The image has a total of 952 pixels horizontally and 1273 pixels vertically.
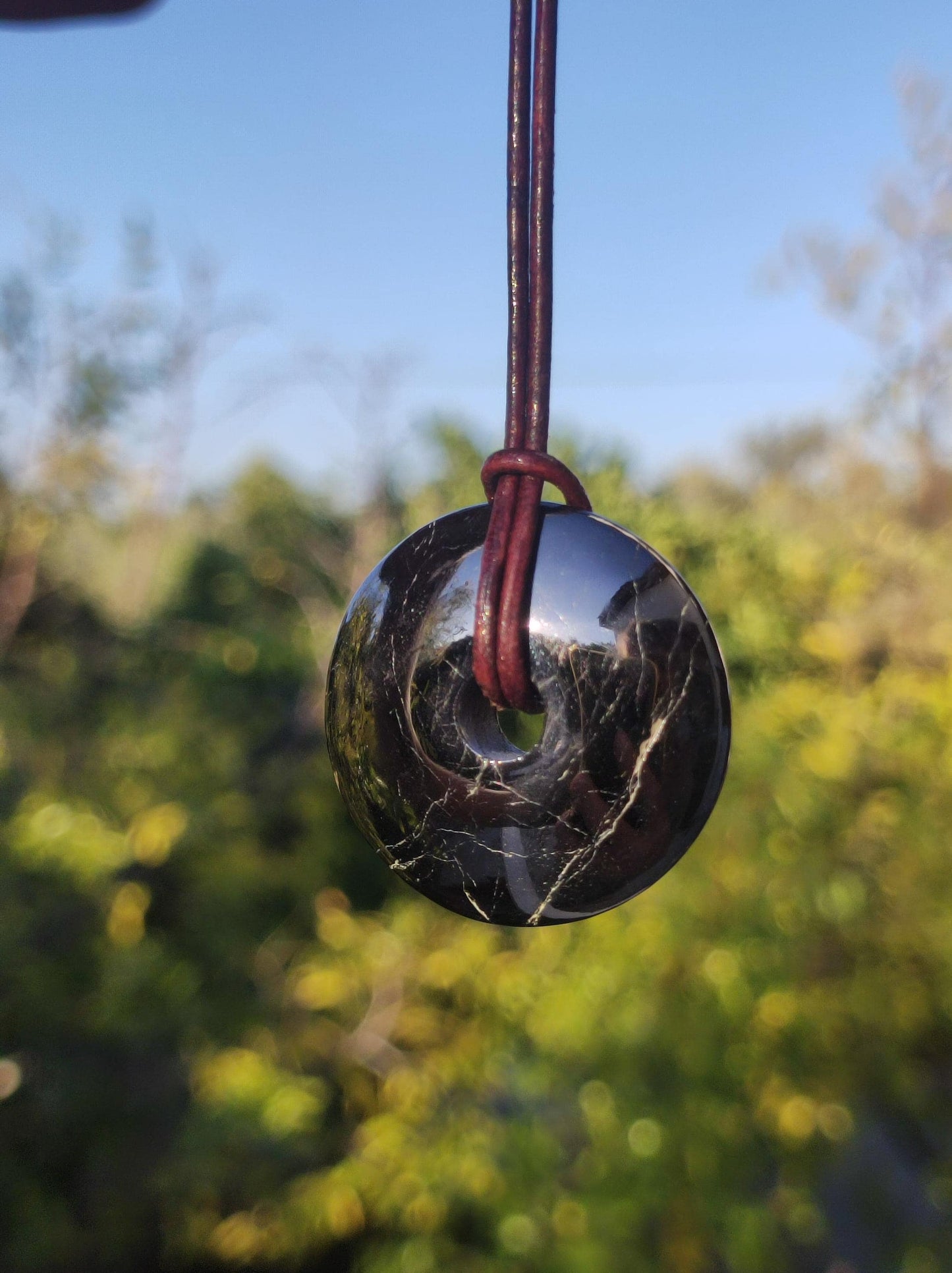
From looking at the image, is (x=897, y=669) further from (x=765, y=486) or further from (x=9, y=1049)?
(x=9, y=1049)

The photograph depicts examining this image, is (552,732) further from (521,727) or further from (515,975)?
(515,975)

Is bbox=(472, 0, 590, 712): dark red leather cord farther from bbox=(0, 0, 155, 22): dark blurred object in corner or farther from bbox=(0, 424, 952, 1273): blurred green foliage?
bbox=(0, 424, 952, 1273): blurred green foliage

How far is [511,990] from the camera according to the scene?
303cm

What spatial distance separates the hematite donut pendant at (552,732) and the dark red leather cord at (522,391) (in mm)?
14

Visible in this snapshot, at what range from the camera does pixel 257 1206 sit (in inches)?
125

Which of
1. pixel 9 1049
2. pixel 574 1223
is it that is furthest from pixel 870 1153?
pixel 9 1049

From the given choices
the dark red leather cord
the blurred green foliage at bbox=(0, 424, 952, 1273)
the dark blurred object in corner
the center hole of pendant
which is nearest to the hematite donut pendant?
the dark red leather cord

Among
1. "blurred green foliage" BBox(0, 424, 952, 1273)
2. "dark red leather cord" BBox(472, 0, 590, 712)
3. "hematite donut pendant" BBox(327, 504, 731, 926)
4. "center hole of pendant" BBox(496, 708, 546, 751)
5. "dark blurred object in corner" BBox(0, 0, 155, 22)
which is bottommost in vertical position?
"blurred green foliage" BBox(0, 424, 952, 1273)

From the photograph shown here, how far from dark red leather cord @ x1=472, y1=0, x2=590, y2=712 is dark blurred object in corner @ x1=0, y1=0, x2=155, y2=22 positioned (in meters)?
0.40

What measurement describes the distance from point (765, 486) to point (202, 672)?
2.72 meters

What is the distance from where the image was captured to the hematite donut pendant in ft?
2.27

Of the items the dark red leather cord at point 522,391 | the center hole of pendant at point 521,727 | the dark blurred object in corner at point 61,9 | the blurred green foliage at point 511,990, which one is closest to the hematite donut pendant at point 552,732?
the dark red leather cord at point 522,391

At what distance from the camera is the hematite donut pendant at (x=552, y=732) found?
0.69 metres

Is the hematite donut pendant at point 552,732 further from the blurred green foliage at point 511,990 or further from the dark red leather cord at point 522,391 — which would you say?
the blurred green foliage at point 511,990
